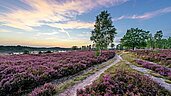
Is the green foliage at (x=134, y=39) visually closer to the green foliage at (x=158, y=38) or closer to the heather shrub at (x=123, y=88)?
the green foliage at (x=158, y=38)

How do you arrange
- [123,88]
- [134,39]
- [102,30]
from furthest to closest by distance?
[134,39] → [102,30] → [123,88]

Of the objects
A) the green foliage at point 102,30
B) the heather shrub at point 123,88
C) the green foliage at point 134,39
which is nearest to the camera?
the heather shrub at point 123,88

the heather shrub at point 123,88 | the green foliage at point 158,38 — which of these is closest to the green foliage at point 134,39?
the green foliage at point 158,38

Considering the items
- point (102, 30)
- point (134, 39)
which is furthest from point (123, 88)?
point (134, 39)

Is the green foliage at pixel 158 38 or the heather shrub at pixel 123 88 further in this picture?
the green foliage at pixel 158 38

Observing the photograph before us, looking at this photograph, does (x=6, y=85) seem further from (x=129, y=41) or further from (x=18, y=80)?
(x=129, y=41)

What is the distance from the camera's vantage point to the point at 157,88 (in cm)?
1658

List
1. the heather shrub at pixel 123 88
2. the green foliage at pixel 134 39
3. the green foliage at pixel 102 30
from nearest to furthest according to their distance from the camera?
the heather shrub at pixel 123 88 < the green foliage at pixel 102 30 < the green foliage at pixel 134 39

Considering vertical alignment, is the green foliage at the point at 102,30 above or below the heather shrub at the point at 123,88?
above

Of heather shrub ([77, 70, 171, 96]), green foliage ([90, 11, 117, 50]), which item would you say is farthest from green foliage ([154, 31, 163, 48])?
heather shrub ([77, 70, 171, 96])

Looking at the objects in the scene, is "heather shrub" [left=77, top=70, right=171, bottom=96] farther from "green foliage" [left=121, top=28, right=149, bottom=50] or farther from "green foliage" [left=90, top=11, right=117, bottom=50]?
"green foliage" [left=121, top=28, right=149, bottom=50]

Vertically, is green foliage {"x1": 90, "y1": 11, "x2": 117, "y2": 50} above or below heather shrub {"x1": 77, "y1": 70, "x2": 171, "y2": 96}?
above

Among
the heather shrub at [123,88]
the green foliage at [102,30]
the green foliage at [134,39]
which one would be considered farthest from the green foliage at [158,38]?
the heather shrub at [123,88]

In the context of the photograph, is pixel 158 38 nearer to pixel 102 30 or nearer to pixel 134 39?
pixel 134 39
